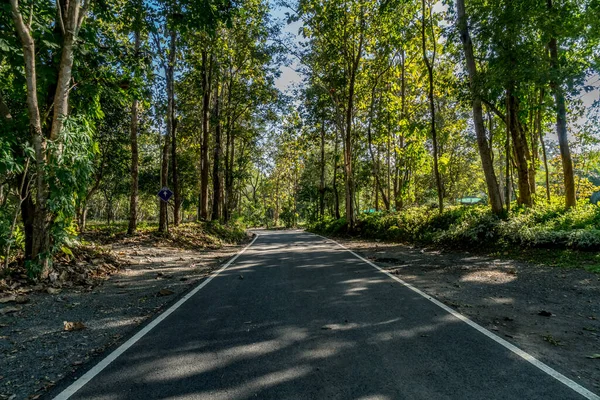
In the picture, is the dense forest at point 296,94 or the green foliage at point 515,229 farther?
the green foliage at point 515,229

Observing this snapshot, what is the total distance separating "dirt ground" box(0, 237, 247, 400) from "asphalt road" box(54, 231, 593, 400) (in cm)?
52

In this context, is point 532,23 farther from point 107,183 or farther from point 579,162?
point 107,183

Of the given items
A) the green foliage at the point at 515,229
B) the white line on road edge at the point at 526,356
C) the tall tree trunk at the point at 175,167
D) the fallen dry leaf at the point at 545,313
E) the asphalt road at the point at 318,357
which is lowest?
the fallen dry leaf at the point at 545,313

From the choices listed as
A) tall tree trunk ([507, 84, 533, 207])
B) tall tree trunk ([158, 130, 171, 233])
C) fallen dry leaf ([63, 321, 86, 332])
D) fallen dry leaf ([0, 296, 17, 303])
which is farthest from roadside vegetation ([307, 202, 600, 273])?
tall tree trunk ([158, 130, 171, 233])

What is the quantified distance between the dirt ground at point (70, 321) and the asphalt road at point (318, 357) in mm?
522

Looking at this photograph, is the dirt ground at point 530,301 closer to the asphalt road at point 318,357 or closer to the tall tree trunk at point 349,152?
the asphalt road at point 318,357

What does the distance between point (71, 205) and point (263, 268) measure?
16.4ft

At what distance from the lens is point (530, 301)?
6.21 m

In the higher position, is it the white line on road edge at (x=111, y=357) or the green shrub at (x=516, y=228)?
the green shrub at (x=516, y=228)

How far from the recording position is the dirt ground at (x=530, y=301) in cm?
397

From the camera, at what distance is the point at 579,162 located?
31938mm

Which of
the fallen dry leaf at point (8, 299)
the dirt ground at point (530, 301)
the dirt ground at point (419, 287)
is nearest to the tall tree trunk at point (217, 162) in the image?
the dirt ground at point (419, 287)

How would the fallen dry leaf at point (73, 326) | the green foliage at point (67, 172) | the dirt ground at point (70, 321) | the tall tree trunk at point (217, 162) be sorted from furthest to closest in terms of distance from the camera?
the tall tree trunk at point (217, 162), the green foliage at point (67, 172), the fallen dry leaf at point (73, 326), the dirt ground at point (70, 321)

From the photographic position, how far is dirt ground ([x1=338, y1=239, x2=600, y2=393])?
3967mm
